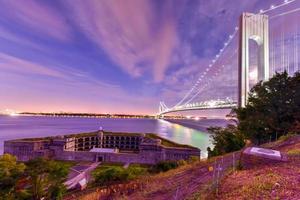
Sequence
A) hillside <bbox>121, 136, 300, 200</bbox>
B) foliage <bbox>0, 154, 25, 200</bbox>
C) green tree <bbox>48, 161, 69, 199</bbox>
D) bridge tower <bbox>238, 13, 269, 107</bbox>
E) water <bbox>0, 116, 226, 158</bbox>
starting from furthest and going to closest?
water <bbox>0, 116, 226, 158</bbox>, bridge tower <bbox>238, 13, 269, 107</bbox>, green tree <bbox>48, 161, 69, 199</bbox>, foliage <bbox>0, 154, 25, 200</bbox>, hillside <bbox>121, 136, 300, 200</bbox>

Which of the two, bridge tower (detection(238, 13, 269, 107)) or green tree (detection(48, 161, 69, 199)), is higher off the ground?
bridge tower (detection(238, 13, 269, 107))

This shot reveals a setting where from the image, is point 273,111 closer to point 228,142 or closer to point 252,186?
point 228,142

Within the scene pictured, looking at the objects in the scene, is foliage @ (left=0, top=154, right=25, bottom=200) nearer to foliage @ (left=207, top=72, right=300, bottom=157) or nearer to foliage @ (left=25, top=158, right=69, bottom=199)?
foliage @ (left=25, top=158, right=69, bottom=199)

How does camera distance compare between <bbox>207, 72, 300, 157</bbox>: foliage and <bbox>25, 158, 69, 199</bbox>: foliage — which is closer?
<bbox>25, 158, 69, 199</bbox>: foliage

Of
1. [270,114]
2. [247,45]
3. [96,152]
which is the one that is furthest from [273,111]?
[96,152]

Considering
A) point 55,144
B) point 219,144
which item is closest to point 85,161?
point 55,144

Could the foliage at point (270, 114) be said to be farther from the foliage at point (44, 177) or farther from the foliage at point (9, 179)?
the foliage at point (9, 179)

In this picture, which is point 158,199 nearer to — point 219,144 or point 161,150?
point 219,144

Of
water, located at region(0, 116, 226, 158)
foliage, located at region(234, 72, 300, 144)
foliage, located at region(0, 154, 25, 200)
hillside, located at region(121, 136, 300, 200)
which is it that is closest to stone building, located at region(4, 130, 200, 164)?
water, located at region(0, 116, 226, 158)
